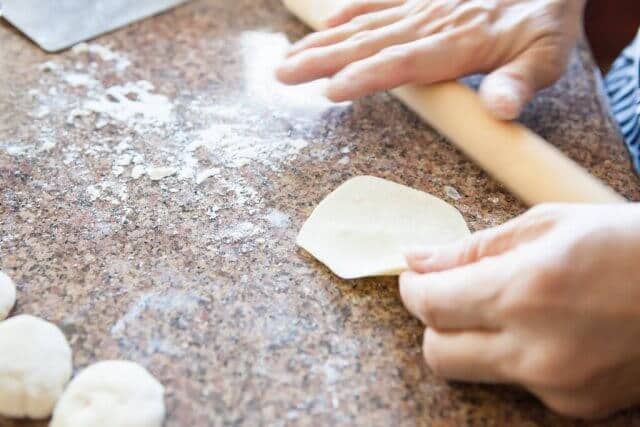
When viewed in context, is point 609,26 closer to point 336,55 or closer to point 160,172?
point 336,55

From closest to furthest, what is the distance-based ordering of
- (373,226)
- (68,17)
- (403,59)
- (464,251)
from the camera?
(464,251)
(373,226)
(403,59)
(68,17)

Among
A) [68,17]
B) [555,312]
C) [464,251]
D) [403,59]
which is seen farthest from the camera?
[68,17]

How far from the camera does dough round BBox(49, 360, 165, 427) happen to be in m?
0.58

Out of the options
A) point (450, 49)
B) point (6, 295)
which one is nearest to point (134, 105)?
point (6, 295)

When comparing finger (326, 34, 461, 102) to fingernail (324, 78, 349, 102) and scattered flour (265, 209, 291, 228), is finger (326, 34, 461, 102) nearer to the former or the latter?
fingernail (324, 78, 349, 102)

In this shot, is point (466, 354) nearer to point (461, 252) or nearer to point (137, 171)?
point (461, 252)

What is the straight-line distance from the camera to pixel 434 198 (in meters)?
0.83

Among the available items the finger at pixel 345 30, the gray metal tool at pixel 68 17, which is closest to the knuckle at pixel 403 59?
the finger at pixel 345 30

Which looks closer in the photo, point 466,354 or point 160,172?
point 466,354

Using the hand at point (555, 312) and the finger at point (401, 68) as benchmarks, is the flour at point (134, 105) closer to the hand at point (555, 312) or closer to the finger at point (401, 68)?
the finger at point (401, 68)

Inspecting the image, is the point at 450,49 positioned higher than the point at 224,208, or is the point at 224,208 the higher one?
the point at 450,49

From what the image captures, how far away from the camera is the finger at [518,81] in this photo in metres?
0.83

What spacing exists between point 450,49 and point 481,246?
360 millimetres

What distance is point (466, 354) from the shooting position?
2.00ft
